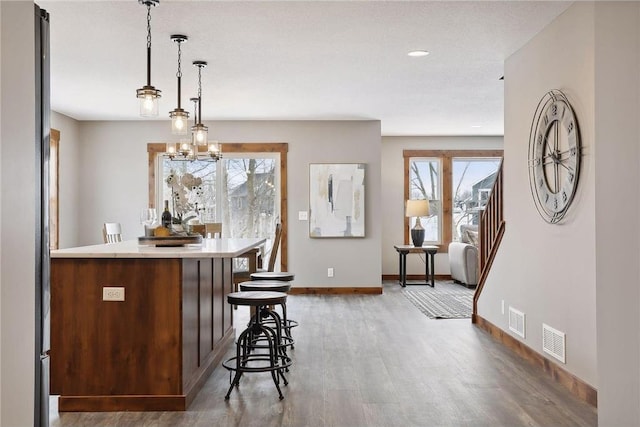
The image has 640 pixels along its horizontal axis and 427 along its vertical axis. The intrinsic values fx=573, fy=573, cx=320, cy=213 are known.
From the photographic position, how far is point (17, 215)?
56.4 inches

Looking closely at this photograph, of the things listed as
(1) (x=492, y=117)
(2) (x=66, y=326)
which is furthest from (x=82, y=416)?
(1) (x=492, y=117)

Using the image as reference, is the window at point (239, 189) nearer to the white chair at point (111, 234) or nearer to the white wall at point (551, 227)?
the white chair at point (111, 234)

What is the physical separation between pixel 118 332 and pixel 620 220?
2.68 meters

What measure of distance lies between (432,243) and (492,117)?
2.81 metres

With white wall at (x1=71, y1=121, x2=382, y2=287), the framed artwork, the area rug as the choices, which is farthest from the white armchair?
the framed artwork

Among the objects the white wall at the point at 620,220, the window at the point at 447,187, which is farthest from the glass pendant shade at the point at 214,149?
the window at the point at 447,187

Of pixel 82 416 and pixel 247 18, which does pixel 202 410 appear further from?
pixel 247 18

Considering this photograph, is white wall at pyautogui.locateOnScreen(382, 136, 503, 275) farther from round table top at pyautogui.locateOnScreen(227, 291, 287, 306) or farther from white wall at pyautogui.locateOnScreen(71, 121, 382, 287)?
round table top at pyautogui.locateOnScreen(227, 291, 287, 306)

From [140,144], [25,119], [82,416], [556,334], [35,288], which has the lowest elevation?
[82,416]

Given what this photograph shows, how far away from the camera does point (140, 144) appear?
8242 mm

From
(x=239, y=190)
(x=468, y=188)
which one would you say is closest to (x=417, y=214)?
(x=468, y=188)

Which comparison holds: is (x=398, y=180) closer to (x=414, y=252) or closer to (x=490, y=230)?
(x=414, y=252)

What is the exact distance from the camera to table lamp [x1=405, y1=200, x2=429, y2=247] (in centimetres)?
925

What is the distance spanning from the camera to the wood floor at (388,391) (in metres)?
3.10
